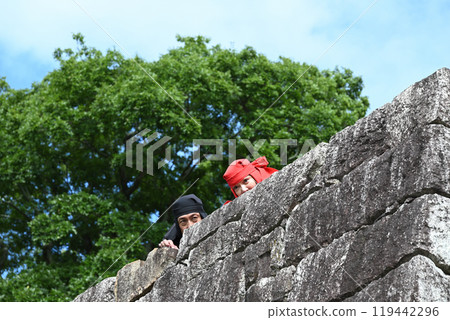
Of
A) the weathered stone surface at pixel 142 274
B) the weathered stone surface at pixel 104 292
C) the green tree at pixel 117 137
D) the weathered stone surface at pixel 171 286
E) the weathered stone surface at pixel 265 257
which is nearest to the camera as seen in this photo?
the weathered stone surface at pixel 265 257

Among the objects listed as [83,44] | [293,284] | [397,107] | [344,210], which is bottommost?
[293,284]

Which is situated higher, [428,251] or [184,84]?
[184,84]

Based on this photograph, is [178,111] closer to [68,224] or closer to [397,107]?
[68,224]

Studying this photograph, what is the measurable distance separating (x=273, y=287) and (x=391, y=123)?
1169 millimetres

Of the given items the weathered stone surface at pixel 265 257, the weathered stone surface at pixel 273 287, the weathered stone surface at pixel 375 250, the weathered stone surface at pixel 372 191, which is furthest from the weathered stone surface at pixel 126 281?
the weathered stone surface at pixel 375 250

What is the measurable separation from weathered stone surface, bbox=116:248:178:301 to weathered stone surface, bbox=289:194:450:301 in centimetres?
165

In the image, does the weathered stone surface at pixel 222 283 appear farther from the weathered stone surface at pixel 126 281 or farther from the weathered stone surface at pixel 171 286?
the weathered stone surface at pixel 126 281

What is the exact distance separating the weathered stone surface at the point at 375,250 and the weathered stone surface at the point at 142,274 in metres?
1.65

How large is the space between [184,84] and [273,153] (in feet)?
8.75

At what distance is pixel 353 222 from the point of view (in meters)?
3.21

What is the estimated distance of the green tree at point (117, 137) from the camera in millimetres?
13500

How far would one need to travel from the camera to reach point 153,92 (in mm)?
13641

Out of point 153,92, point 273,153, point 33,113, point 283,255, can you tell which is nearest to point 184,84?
point 153,92

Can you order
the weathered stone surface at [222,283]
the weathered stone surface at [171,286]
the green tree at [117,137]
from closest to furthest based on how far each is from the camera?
1. the weathered stone surface at [222,283]
2. the weathered stone surface at [171,286]
3. the green tree at [117,137]
